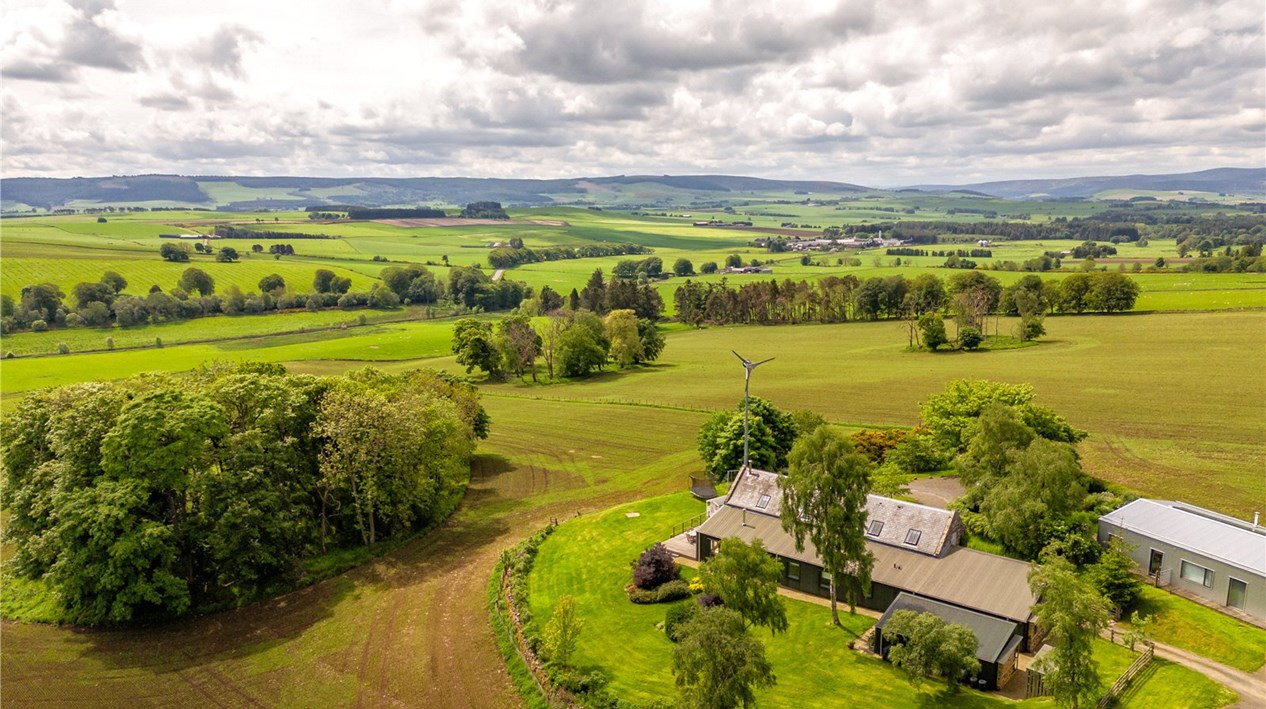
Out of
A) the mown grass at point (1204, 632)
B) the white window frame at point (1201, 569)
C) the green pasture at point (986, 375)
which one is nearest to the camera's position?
the mown grass at point (1204, 632)

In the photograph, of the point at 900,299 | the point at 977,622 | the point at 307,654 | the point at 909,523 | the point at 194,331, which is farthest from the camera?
the point at 900,299

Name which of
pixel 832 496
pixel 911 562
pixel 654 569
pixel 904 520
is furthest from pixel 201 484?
pixel 904 520

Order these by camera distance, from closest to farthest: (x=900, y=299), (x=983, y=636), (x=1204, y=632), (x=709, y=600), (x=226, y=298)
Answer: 1. (x=983, y=636)
2. (x=1204, y=632)
3. (x=709, y=600)
4. (x=900, y=299)
5. (x=226, y=298)

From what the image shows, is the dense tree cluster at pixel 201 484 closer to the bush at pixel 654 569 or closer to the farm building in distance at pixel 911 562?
the bush at pixel 654 569

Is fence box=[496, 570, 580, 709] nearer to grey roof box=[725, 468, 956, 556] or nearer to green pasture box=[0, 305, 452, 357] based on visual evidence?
grey roof box=[725, 468, 956, 556]

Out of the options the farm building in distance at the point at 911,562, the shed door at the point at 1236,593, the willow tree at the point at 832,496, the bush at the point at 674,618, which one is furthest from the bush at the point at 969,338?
the bush at the point at 674,618

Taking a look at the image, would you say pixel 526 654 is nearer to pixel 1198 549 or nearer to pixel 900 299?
pixel 1198 549
